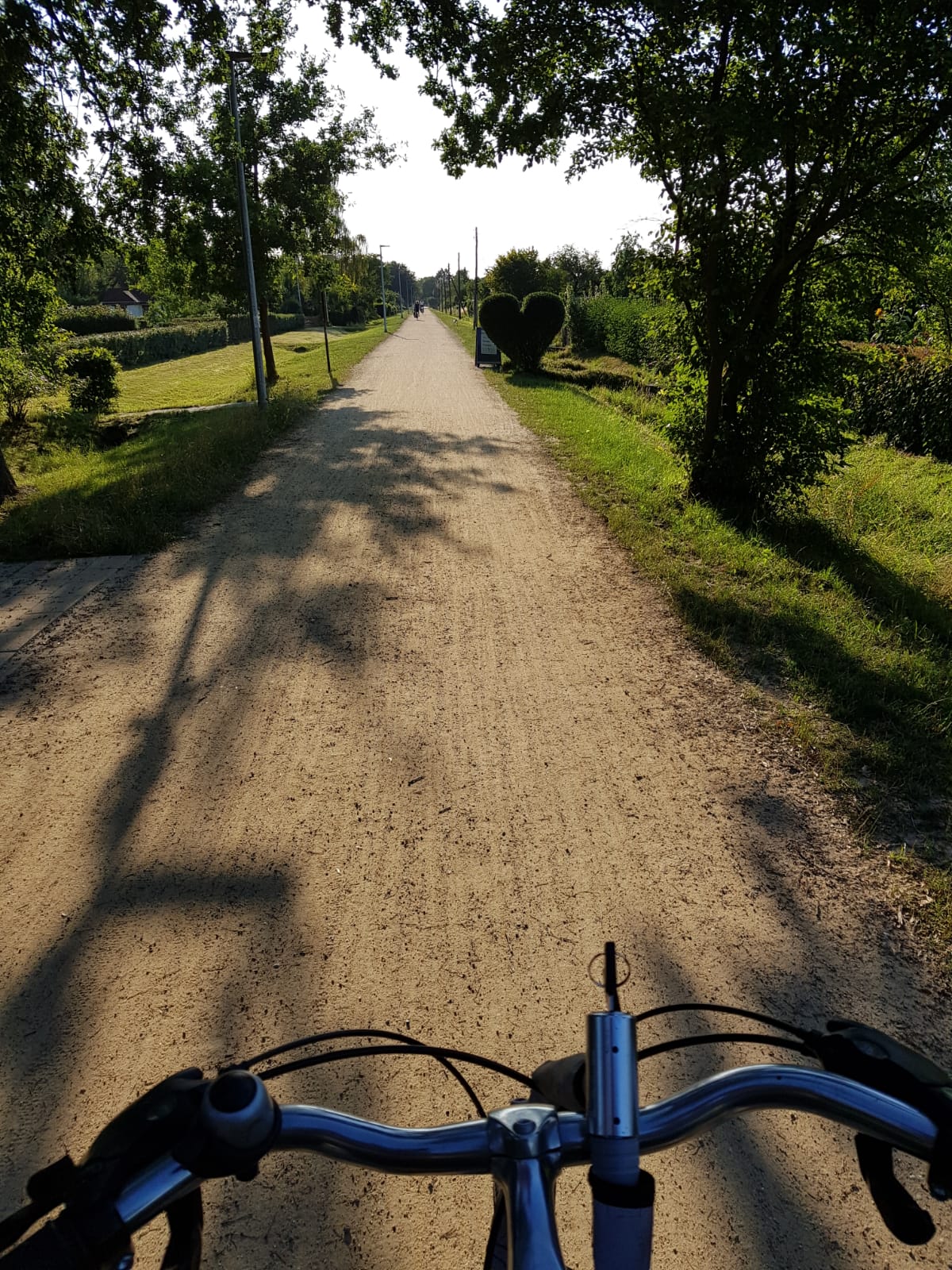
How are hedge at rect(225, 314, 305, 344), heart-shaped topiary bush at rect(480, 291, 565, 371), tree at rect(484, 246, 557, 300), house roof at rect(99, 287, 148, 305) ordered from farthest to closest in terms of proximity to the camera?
1. house roof at rect(99, 287, 148, 305)
2. hedge at rect(225, 314, 305, 344)
3. tree at rect(484, 246, 557, 300)
4. heart-shaped topiary bush at rect(480, 291, 565, 371)

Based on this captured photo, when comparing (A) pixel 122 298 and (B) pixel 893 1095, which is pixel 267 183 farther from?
(A) pixel 122 298

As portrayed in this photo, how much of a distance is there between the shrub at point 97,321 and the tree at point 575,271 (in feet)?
108

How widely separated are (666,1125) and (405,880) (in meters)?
2.03

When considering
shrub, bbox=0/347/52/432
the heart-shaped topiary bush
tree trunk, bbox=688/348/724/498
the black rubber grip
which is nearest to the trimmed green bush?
the heart-shaped topiary bush

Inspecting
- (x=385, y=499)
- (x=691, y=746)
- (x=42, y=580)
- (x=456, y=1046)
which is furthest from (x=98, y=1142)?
(x=385, y=499)

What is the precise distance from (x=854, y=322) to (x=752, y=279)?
114cm

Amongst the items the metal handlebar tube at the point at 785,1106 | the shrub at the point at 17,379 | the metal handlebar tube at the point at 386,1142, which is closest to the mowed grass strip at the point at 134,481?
the shrub at the point at 17,379

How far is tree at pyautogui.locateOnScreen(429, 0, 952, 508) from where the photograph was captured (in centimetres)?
503

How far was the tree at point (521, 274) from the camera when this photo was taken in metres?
41.6

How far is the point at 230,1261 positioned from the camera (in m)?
1.72

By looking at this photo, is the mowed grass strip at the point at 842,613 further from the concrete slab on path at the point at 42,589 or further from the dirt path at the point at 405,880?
the concrete slab on path at the point at 42,589

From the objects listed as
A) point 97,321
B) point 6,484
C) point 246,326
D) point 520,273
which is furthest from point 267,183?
point 97,321

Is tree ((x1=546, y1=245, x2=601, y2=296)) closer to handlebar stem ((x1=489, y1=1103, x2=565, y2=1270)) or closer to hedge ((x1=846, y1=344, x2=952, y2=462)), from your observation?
hedge ((x1=846, y1=344, x2=952, y2=462))

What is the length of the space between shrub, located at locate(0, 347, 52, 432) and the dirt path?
32.5 feet
